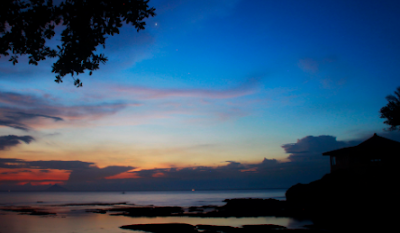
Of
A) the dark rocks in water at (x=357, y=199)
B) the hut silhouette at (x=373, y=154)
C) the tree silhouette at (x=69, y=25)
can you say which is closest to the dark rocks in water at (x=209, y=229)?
the dark rocks in water at (x=357, y=199)

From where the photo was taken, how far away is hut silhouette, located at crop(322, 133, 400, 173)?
3434cm

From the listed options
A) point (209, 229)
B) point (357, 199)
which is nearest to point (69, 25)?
point (209, 229)

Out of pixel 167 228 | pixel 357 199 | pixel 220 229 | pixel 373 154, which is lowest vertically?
pixel 167 228

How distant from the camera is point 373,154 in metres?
35.8

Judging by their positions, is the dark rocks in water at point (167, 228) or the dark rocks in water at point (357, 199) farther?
the dark rocks in water at point (167, 228)

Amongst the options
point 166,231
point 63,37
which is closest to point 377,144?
point 166,231

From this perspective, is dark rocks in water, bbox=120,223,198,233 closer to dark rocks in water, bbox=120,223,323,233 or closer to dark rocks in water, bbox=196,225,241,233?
dark rocks in water, bbox=120,223,323,233

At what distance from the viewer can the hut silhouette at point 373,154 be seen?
34344 millimetres

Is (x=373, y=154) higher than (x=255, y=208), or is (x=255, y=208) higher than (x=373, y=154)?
(x=373, y=154)

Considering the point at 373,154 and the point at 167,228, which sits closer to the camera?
the point at 167,228

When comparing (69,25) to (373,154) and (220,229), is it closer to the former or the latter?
(220,229)

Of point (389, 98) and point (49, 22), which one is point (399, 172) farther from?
point (49, 22)

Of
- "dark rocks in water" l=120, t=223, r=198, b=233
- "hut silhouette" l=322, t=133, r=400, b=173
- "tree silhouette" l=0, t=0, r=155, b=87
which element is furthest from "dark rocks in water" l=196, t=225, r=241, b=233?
"tree silhouette" l=0, t=0, r=155, b=87

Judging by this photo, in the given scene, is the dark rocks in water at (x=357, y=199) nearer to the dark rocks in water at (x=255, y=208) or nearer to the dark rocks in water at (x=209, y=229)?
the dark rocks in water at (x=209, y=229)
